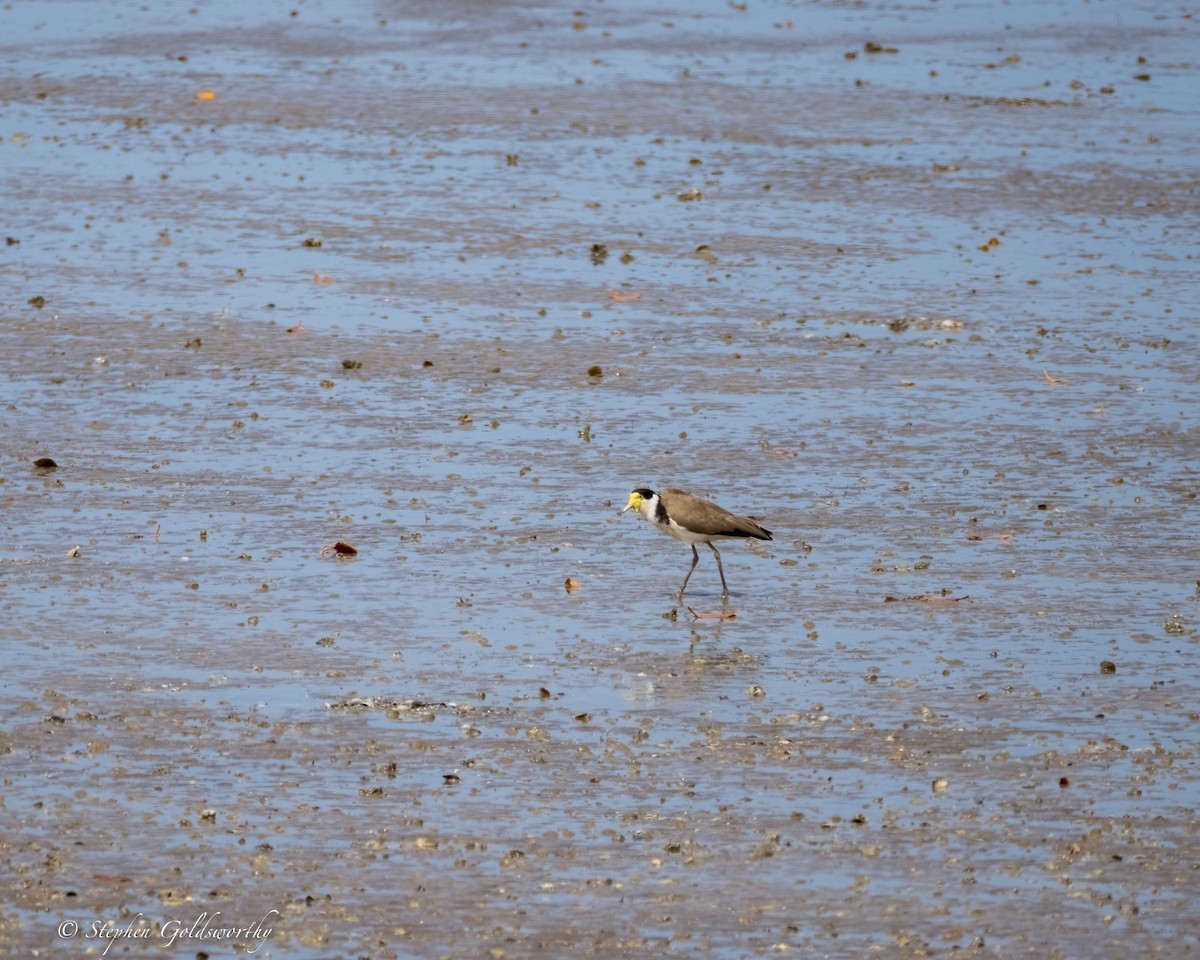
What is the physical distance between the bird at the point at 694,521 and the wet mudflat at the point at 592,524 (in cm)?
47

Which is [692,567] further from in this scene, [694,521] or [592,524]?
[592,524]

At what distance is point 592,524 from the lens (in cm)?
1411

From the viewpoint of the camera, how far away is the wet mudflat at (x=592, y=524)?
29.5 ft

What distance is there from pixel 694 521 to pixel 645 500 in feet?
1.35

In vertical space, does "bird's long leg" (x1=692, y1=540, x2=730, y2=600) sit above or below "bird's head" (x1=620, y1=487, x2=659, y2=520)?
below

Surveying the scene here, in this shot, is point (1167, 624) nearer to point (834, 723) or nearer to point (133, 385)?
point (834, 723)

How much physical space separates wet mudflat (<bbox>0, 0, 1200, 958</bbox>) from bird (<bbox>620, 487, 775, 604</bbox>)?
47 cm

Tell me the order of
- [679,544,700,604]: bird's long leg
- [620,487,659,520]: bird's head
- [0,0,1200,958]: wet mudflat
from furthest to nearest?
[620,487,659,520]: bird's head → [679,544,700,604]: bird's long leg → [0,0,1200,958]: wet mudflat

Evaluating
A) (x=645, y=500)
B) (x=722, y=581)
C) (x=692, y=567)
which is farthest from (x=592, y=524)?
(x=722, y=581)

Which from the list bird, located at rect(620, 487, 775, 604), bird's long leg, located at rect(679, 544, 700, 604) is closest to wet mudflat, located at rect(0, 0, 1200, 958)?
bird's long leg, located at rect(679, 544, 700, 604)

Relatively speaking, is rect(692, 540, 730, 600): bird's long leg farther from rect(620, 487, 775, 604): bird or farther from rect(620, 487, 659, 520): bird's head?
rect(620, 487, 659, 520): bird's head

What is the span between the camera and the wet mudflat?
8.98m

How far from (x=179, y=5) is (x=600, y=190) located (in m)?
16.0

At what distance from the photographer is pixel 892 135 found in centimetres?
2744
